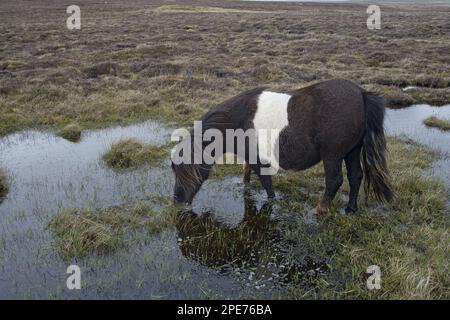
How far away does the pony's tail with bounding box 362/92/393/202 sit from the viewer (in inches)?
189

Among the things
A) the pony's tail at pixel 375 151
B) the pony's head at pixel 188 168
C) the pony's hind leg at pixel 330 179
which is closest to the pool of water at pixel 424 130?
the pony's tail at pixel 375 151

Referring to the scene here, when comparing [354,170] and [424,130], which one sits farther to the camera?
[424,130]

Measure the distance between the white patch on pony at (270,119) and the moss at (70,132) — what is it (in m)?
5.30

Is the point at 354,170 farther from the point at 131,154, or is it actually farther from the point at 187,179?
the point at 131,154

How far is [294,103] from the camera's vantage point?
196 inches

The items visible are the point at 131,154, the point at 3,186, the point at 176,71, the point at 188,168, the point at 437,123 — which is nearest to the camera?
the point at 188,168

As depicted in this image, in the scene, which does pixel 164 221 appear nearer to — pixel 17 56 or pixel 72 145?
pixel 72 145

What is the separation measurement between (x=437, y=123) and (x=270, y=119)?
6411 mm

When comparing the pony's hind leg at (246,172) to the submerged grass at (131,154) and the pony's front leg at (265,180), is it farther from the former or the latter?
the submerged grass at (131,154)

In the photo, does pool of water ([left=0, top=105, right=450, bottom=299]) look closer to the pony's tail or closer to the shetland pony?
the shetland pony

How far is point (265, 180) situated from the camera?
5605mm

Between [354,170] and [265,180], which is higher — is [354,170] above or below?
above

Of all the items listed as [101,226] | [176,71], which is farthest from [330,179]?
[176,71]
